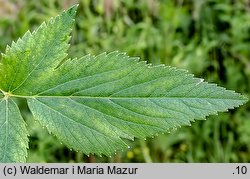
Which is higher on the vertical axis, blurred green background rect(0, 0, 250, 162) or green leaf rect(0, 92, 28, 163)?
blurred green background rect(0, 0, 250, 162)

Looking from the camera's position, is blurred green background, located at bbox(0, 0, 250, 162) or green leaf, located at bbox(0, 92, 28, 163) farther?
blurred green background, located at bbox(0, 0, 250, 162)

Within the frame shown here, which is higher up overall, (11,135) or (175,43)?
(175,43)

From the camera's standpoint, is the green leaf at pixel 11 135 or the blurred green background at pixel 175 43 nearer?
the green leaf at pixel 11 135

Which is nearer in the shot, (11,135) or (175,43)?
(11,135)
